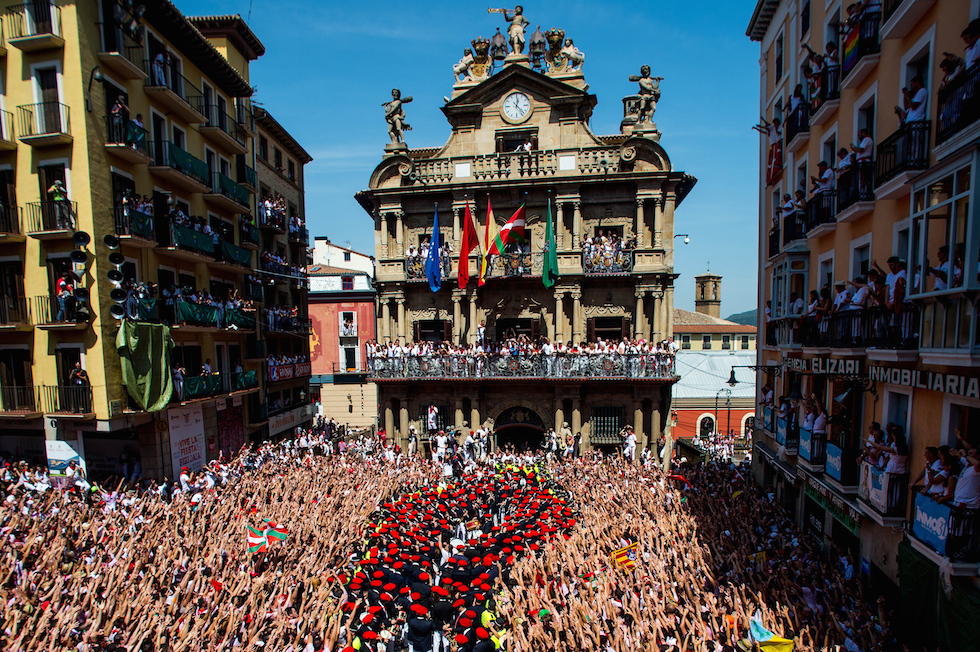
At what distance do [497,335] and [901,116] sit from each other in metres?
18.0

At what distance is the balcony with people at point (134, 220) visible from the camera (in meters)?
17.2

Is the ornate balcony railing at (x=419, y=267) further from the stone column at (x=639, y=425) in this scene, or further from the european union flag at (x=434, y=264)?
the stone column at (x=639, y=425)

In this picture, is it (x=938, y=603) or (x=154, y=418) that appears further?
(x=154, y=418)

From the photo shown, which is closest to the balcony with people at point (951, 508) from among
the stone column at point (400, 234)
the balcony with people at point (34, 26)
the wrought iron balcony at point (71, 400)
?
the stone column at point (400, 234)

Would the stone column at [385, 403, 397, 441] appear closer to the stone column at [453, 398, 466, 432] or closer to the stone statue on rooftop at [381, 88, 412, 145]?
the stone column at [453, 398, 466, 432]

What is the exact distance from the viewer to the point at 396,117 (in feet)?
85.3

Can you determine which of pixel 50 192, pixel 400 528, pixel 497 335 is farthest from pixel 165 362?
pixel 497 335

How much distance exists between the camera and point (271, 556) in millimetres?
12766

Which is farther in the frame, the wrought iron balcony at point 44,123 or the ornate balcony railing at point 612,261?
the ornate balcony railing at point 612,261

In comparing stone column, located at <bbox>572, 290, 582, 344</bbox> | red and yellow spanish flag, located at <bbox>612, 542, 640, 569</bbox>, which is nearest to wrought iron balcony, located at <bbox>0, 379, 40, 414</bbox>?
red and yellow spanish flag, located at <bbox>612, 542, 640, 569</bbox>

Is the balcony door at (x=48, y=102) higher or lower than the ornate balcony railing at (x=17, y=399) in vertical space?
higher

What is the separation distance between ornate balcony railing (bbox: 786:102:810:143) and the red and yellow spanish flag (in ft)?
41.7

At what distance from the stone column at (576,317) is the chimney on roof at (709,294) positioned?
4027 centimetres

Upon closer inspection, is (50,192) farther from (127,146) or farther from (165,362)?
(165,362)
